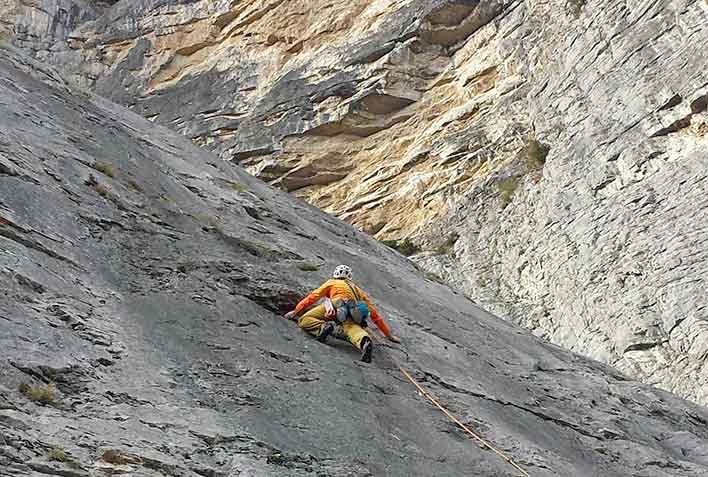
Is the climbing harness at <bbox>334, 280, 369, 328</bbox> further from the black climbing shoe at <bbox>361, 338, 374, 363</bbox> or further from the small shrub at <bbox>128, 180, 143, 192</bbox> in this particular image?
the small shrub at <bbox>128, 180, 143, 192</bbox>

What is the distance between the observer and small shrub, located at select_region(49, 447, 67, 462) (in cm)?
519

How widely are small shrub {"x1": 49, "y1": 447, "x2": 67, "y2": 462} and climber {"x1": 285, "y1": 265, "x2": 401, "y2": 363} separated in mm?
3640

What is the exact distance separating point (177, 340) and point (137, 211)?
8.72ft

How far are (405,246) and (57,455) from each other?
2334cm

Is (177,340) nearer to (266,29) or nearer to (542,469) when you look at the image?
(542,469)

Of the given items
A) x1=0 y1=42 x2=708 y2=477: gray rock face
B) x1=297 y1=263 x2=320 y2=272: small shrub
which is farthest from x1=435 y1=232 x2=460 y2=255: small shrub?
x1=297 y1=263 x2=320 y2=272: small shrub

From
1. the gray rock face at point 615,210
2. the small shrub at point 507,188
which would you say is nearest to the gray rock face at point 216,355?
the gray rock face at point 615,210

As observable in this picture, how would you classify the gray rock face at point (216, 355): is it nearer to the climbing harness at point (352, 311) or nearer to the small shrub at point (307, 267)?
the small shrub at point (307, 267)

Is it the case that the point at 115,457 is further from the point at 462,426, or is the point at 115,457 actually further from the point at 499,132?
the point at 499,132

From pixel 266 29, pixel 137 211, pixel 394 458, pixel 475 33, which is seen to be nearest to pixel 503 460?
pixel 394 458

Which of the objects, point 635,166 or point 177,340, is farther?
point 635,166

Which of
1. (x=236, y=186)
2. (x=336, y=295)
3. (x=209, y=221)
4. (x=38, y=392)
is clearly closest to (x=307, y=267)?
(x=209, y=221)

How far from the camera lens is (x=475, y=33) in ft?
108

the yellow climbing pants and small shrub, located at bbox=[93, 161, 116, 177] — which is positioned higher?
small shrub, located at bbox=[93, 161, 116, 177]
